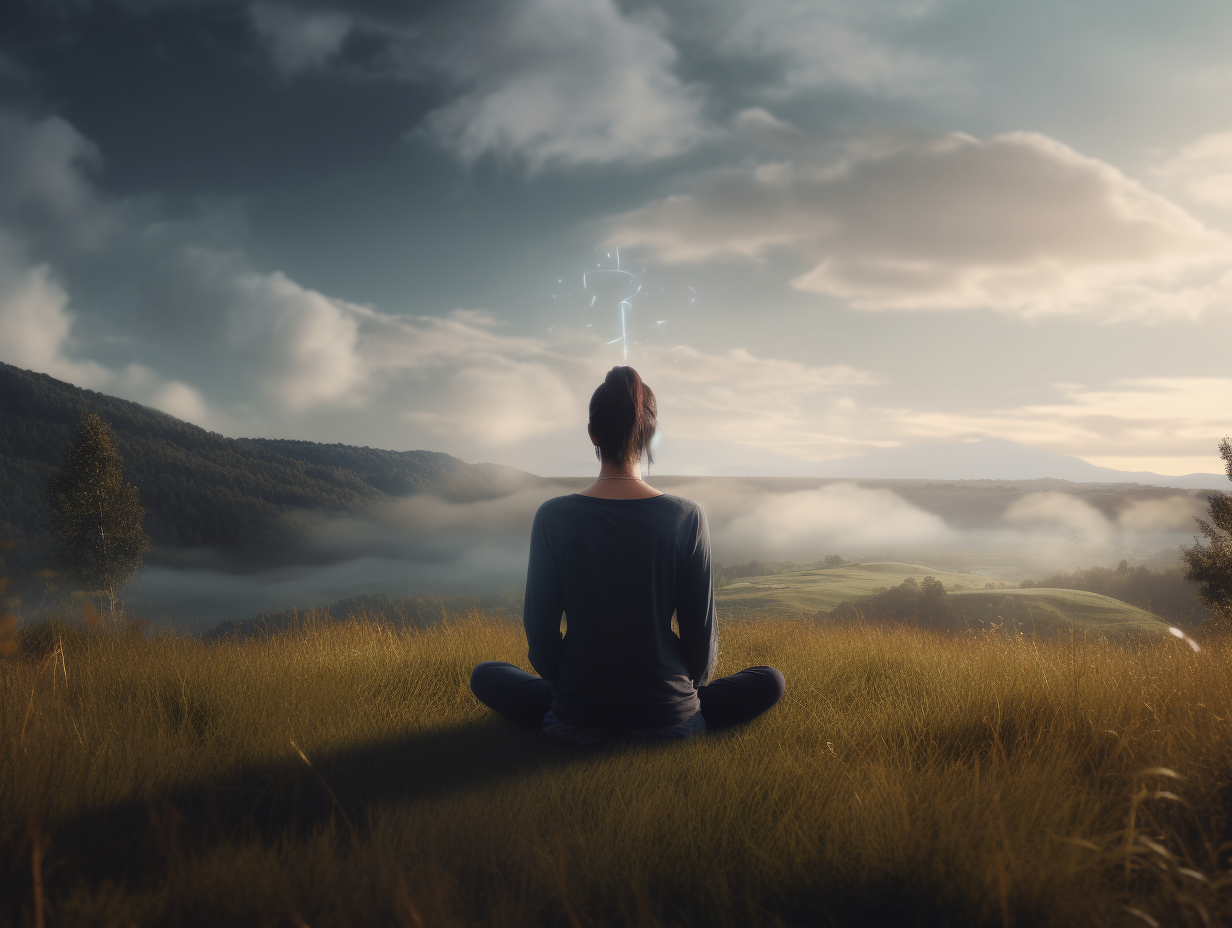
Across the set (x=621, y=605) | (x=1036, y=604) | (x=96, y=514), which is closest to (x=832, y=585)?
(x=1036, y=604)

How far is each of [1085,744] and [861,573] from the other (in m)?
40.6

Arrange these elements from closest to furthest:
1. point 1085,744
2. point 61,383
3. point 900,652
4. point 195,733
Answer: point 1085,744 < point 195,733 < point 900,652 < point 61,383

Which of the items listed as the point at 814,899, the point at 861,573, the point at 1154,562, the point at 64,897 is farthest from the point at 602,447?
the point at 1154,562

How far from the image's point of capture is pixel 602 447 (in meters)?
2.97

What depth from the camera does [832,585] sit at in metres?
34.9

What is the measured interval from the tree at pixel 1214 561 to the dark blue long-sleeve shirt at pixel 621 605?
2739 cm

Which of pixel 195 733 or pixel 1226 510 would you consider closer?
pixel 195 733

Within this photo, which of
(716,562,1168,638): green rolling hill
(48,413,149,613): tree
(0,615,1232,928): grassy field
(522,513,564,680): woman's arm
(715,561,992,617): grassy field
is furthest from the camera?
(48,413,149,613): tree

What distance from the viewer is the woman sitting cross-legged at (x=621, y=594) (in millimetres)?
2852

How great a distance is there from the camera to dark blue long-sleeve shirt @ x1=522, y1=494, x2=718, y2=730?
2.85m

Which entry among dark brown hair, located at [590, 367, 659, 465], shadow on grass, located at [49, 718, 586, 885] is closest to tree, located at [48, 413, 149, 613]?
shadow on grass, located at [49, 718, 586, 885]

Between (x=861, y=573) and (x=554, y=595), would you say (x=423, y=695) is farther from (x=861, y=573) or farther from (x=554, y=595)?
(x=861, y=573)

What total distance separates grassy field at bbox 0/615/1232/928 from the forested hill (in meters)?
136

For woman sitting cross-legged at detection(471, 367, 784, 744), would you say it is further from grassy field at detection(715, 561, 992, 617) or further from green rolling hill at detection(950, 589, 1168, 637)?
green rolling hill at detection(950, 589, 1168, 637)
